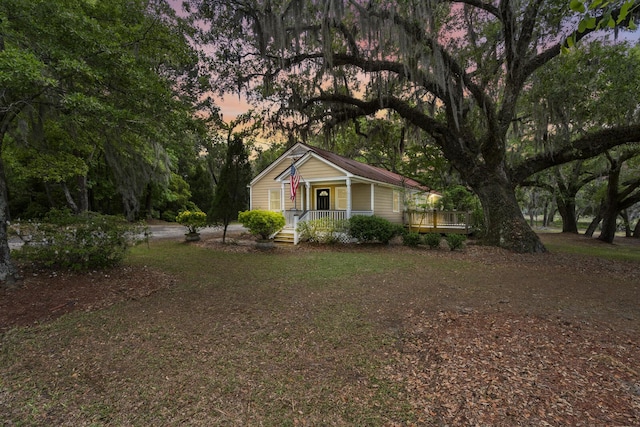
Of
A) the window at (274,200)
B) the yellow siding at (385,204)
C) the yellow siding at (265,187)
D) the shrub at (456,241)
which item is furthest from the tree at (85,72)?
the yellow siding at (385,204)

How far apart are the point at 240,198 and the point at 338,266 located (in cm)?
599

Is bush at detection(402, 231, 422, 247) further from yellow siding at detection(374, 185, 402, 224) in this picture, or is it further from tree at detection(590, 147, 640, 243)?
→ tree at detection(590, 147, 640, 243)

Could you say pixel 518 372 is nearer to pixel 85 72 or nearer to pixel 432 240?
pixel 85 72

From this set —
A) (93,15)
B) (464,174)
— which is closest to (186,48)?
(93,15)

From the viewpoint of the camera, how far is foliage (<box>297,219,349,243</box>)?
12425mm

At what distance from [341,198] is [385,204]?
2.75 metres

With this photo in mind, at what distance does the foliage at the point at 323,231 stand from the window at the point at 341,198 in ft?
10.9

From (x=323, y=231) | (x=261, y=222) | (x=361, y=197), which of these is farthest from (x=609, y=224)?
(x=261, y=222)

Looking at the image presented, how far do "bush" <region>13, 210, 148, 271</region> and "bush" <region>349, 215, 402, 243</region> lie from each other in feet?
25.6

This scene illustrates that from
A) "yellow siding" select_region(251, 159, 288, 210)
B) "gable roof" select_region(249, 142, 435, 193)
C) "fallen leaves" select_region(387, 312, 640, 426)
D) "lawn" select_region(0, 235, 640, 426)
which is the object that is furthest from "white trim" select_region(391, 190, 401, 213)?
"fallen leaves" select_region(387, 312, 640, 426)

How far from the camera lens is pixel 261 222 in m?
11.2

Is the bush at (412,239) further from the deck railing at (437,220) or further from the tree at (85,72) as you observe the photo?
the tree at (85,72)

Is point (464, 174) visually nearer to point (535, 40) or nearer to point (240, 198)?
point (535, 40)

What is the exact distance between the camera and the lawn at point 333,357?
2.34 meters
